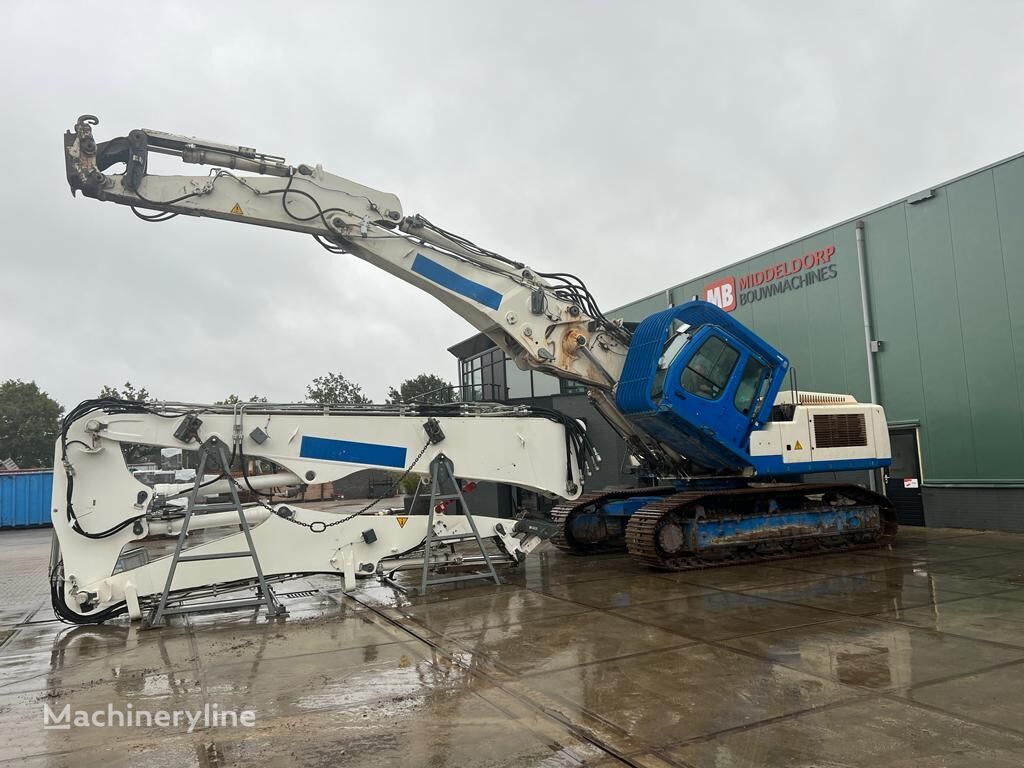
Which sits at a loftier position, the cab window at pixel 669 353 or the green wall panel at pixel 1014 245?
the green wall panel at pixel 1014 245

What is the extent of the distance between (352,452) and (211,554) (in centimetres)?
174

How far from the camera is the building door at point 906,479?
498 inches

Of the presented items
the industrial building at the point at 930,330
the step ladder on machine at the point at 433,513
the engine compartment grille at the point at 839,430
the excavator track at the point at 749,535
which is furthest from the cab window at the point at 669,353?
the industrial building at the point at 930,330

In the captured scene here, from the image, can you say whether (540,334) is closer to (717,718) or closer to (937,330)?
(717,718)

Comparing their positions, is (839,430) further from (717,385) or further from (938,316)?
(938,316)

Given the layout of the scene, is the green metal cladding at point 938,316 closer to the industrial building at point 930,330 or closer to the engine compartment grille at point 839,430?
the industrial building at point 930,330

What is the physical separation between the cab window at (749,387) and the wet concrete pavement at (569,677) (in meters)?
2.28

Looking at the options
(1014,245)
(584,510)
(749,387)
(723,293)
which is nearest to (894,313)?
(1014,245)

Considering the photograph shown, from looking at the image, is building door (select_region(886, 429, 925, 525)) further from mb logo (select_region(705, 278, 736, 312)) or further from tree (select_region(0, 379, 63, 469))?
tree (select_region(0, 379, 63, 469))

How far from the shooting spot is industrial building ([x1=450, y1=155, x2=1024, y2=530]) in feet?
37.1

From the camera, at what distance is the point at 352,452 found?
7.96 meters

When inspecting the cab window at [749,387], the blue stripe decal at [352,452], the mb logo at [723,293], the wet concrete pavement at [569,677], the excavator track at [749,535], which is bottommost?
the wet concrete pavement at [569,677]

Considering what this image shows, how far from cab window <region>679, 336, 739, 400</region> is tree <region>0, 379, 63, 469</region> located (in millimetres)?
59221

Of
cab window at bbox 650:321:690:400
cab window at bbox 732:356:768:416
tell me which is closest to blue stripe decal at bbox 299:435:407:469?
cab window at bbox 650:321:690:400
